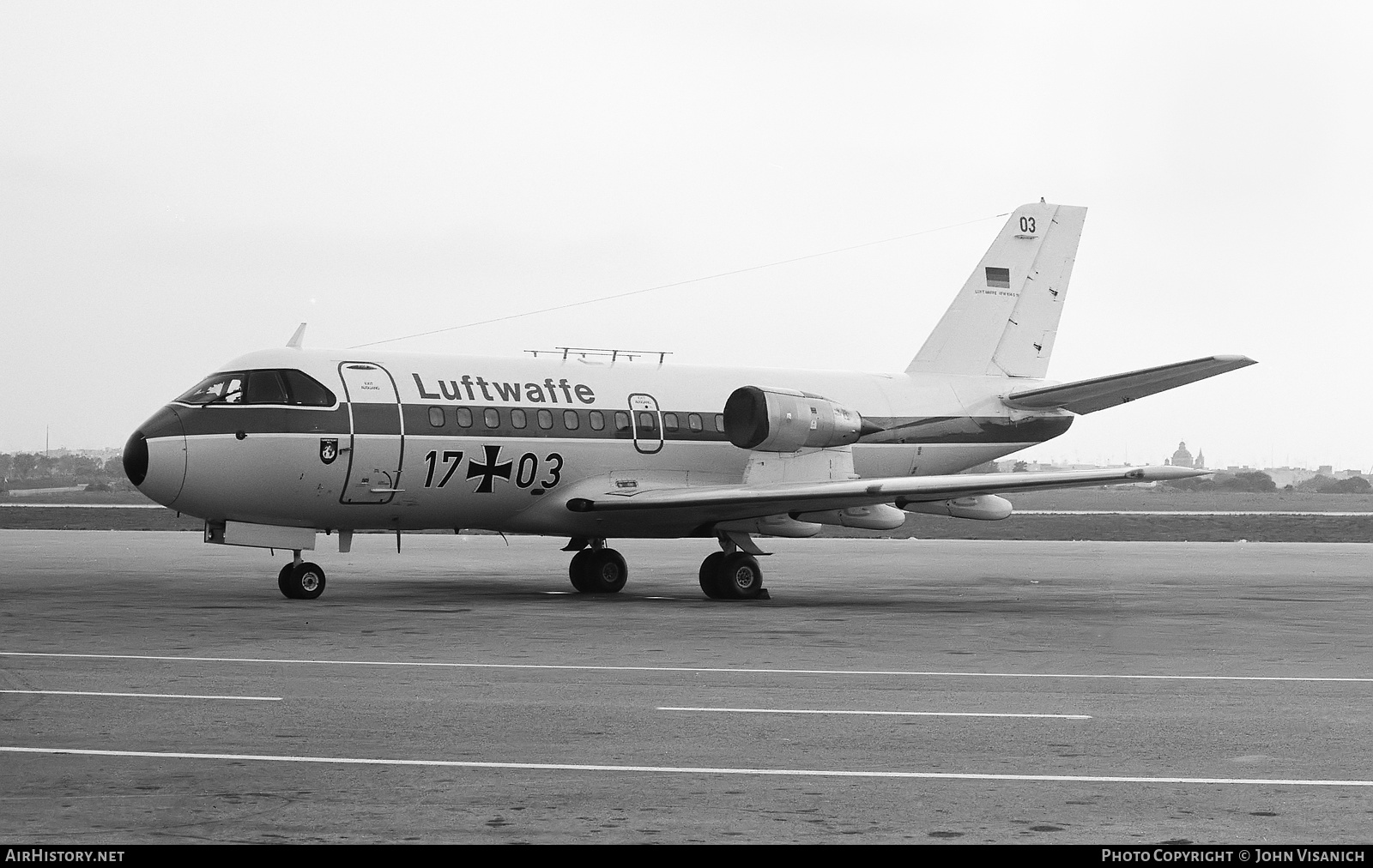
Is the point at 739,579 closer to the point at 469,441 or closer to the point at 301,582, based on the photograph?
the point at 469,441

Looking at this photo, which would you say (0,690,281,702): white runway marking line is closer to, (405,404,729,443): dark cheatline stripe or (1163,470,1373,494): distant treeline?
(405,404,729,443): dark cheatline stripe

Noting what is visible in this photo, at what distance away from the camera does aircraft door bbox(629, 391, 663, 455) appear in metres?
25.3

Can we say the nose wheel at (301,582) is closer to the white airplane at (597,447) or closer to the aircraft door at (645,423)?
the white airplane at (597,447)

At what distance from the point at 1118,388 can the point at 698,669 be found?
587 inches

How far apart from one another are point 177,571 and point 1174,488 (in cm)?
14664

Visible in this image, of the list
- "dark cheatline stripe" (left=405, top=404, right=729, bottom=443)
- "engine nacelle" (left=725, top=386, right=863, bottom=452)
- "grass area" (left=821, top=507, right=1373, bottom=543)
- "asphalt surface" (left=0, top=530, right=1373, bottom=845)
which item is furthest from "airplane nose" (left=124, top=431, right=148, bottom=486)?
"grass area" (left=821, top=507, right=1373, bottom=543)

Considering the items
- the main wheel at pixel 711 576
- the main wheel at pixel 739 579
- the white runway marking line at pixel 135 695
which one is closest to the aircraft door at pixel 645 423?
the main wheel at pixel 711 576

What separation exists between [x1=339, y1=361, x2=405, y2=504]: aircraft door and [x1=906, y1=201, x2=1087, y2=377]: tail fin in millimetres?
11033

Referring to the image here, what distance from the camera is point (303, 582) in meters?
22.2

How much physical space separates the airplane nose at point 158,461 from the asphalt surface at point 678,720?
5.30 feet

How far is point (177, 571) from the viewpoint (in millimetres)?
29375

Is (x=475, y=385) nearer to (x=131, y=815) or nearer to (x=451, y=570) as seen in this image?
(x=451, y=570)

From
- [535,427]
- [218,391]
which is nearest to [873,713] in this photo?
[535,427]
